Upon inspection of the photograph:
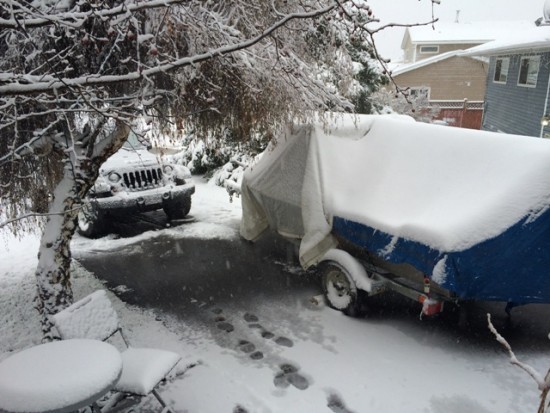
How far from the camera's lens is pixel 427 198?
4.73 m

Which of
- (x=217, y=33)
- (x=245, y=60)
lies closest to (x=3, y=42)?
(x=217, y=33)

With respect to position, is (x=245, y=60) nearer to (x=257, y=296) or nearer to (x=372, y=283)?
(x=372, y=283)

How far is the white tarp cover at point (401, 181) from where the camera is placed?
4.11 m

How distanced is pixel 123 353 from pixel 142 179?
19.0ft

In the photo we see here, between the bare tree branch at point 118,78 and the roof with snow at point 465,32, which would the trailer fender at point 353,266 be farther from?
the roof with snow at point 465,32

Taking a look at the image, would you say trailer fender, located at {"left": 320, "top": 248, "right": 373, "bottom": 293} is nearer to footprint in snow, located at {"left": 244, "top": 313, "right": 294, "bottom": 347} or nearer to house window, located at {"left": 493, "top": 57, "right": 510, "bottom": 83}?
footprint in snow, located at {"left": 244, "top": 313, "right": 294, "bottom": 347}

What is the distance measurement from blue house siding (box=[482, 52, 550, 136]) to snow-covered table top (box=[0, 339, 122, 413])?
46.2ft

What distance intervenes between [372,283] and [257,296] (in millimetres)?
1862

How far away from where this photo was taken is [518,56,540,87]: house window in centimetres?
1381

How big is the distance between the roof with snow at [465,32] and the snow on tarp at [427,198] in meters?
30.8

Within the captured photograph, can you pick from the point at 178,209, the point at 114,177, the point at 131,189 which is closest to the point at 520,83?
the point at 178,209

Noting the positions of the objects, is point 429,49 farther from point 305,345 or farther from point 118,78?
point 118,78

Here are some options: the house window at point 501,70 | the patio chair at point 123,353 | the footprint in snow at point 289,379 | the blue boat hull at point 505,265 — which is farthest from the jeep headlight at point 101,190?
the house window at point 501,70

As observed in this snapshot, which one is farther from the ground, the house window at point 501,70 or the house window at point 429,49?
the house window at point 429,49
